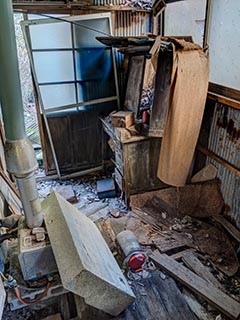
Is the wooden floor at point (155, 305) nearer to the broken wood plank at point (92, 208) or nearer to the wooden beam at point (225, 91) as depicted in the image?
the broken wood plank at point (92, 208)

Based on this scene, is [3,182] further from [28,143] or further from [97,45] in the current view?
[97,45]

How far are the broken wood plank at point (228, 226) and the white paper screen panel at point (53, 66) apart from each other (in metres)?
2.75

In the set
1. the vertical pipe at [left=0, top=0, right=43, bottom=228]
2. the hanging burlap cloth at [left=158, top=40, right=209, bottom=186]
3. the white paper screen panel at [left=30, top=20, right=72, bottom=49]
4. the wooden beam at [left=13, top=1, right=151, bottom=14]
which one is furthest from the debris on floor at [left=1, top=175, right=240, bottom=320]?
the wooden beam at [left=13, top=1, right=151, bottom=14]

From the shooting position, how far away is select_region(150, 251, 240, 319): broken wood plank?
2.27m

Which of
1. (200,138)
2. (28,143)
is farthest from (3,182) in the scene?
(200,138)

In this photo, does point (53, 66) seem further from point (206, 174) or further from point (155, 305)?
point (155, 305)

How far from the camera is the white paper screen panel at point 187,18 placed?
330 centimetres

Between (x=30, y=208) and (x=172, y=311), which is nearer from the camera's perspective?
(x=30, y=208)

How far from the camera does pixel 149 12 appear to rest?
403cm

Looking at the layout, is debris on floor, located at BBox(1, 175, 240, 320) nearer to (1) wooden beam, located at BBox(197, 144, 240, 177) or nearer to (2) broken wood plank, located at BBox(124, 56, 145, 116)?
(1) wooden beam, located at BBox(197, 144, 240, 177)

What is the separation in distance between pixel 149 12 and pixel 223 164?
7.99 ft

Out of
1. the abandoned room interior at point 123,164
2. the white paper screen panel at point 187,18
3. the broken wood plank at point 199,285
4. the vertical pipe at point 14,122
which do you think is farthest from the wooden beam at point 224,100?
the vertical pipe at point 14,122

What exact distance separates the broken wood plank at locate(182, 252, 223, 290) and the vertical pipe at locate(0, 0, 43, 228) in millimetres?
1561

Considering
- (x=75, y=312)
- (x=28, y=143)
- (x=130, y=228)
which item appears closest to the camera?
(x=28, y=143)
